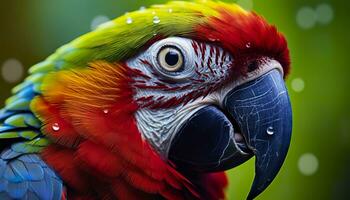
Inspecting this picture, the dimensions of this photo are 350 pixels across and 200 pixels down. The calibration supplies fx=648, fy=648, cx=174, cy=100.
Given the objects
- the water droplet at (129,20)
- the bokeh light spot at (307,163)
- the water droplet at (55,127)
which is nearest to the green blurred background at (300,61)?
the bokeh light spot at (307,163)

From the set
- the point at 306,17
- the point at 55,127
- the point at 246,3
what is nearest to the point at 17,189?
the point at 55,127

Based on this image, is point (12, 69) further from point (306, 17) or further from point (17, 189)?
point (17, 189)

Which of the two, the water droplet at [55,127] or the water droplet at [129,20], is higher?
the water droplet at [129,20]

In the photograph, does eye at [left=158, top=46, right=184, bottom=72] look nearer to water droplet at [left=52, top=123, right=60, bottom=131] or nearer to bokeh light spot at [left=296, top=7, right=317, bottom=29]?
water droplet at [left=52, top=123, right=60, bottom=131]

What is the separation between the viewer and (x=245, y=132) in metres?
1.15

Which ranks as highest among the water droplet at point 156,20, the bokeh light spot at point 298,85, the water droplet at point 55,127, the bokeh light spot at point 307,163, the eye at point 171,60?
the water droplet at point 156,20

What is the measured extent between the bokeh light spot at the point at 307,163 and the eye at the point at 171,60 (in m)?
1.14

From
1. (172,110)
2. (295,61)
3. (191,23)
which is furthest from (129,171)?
(295,61)

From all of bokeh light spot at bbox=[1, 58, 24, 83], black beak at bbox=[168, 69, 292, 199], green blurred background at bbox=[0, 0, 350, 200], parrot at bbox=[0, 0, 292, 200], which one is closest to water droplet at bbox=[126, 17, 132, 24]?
parrot at bbox=[0, 0, 292, 200]

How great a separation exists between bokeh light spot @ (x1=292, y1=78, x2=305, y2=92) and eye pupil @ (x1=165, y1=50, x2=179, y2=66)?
3.22 feet

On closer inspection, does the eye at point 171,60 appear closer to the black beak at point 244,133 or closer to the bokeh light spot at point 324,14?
the black beak at point 244,133

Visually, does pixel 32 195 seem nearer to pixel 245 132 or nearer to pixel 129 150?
pixel 129 150

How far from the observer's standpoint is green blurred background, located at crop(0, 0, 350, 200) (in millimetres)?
2033

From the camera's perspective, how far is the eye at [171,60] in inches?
46.4
